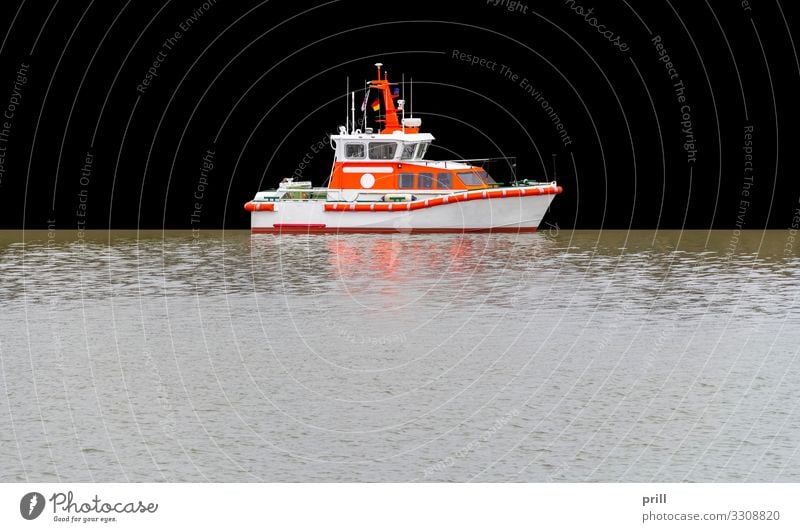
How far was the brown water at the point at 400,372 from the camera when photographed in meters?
11.6

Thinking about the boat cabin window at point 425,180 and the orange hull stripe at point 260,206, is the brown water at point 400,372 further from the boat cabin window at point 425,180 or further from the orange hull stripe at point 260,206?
the boat cabin window at point 425,180

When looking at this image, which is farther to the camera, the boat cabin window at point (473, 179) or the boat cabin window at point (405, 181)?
the boat cabin window at point (405, 181)

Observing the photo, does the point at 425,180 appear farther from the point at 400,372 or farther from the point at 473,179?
the point at 400,372

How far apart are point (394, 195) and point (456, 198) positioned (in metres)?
2.52

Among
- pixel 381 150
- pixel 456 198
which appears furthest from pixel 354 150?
pixel 456 198

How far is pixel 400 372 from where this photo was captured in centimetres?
1576

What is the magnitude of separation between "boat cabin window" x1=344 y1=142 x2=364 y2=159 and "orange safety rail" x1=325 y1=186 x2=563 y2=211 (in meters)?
2.25

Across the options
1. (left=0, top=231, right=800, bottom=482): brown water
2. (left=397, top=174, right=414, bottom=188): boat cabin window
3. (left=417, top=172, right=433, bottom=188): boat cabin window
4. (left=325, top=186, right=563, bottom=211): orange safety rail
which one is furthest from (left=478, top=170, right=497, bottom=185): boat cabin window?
(left=0, top=231, right=800, bottom=482): brown water
